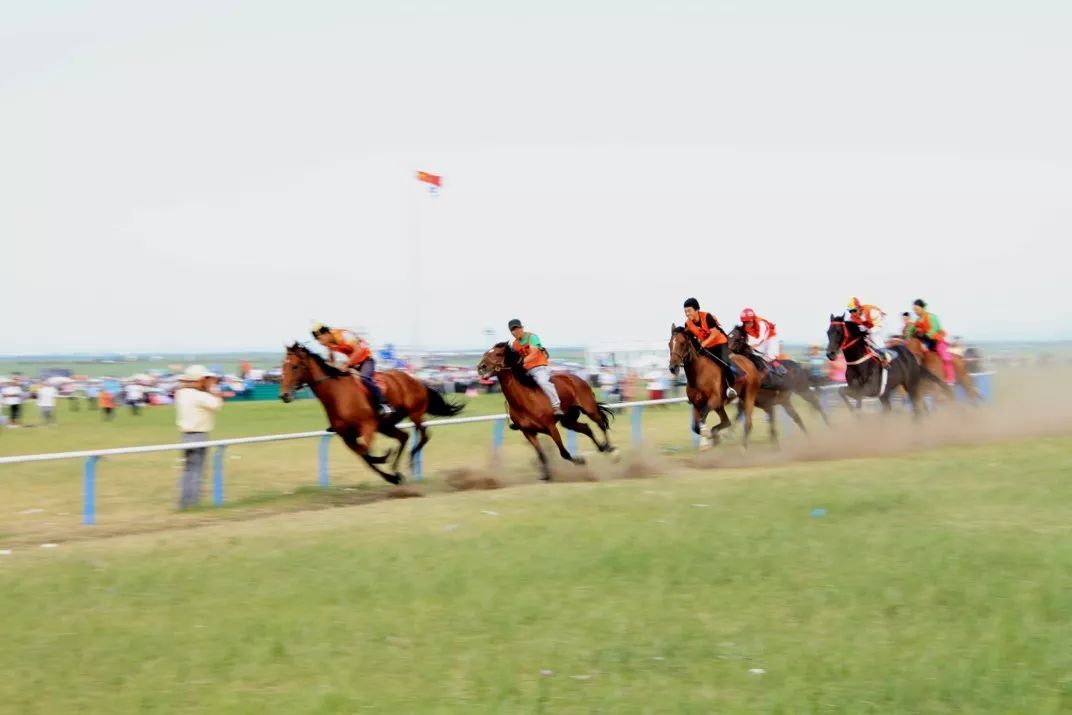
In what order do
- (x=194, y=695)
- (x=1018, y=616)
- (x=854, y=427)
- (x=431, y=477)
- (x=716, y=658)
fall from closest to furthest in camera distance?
(x=194, y=695) → (x=716, y=658) → (x=1018, y=616) → (x=431, y=477) → (x=854, y=427)

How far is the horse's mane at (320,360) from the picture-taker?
15.1m

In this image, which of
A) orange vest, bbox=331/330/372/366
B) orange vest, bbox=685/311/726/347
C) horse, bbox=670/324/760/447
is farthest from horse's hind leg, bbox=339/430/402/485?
orange vest, bbox=685/311/726/347

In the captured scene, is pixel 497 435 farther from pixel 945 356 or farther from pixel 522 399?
pixel 945 356

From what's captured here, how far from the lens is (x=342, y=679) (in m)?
6.45

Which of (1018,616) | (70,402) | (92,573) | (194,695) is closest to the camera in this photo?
(194,695)

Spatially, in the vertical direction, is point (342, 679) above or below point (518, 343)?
below

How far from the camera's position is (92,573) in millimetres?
9039

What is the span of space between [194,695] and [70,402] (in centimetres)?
4172

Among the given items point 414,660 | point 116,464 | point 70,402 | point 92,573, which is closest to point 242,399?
point 70,402

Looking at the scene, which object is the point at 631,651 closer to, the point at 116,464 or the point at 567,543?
the point at 567,543

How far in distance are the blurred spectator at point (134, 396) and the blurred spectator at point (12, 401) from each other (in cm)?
402

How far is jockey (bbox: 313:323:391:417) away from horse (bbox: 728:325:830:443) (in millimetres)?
6749

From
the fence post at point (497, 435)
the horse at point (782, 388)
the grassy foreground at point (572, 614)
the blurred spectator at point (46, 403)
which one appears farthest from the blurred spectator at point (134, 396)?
the grassy foreground at point (572, 614)

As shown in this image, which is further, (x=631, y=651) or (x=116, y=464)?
(x=116, y=464)
